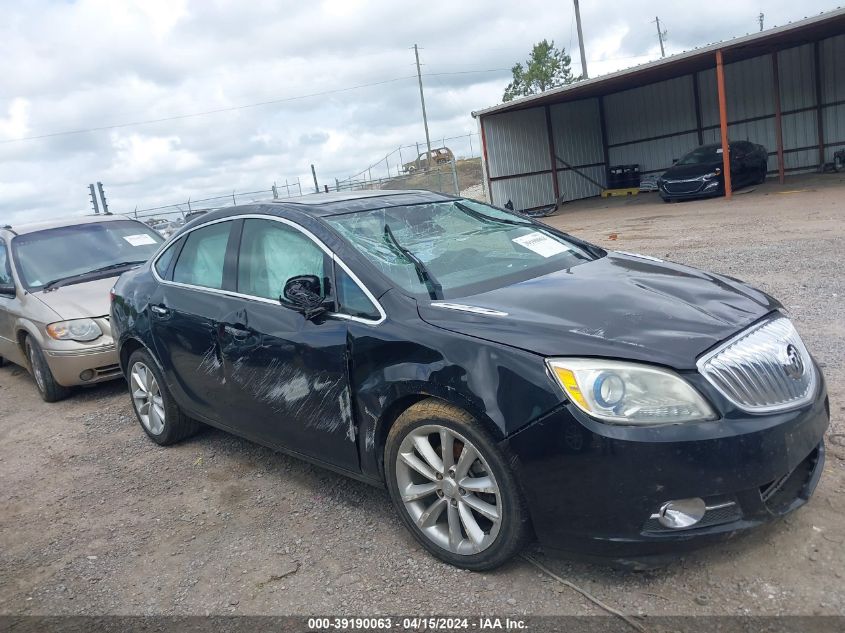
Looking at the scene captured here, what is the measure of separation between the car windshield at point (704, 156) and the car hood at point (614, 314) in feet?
61.9

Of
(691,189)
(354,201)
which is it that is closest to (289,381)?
(354,201)

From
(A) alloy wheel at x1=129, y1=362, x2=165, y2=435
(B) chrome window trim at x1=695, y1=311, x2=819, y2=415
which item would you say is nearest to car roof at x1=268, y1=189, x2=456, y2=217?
(A) alloy wheel at x1=129, y1=362, x2=165, y2=435

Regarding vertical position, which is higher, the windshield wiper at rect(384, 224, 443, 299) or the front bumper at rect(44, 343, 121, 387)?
the windshield wiper at rect(384, 224, 443, 299)

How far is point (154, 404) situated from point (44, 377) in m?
2.18

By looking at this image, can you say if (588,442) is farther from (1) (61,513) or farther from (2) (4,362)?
(2) (4,362)

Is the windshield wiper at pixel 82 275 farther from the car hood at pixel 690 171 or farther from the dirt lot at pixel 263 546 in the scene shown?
the car hood at pixel 690 171

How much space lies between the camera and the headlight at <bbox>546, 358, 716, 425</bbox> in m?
2.44

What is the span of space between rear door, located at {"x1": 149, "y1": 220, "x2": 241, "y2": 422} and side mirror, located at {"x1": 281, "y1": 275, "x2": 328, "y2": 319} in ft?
2.14

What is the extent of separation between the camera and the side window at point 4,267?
22.6ft

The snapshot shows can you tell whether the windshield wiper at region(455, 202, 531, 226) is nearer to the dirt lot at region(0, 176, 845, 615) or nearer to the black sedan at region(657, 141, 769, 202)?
the dirt lot at region(0, 176, 845, 615)

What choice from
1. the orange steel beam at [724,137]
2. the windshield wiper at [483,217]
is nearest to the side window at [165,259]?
the windshield wiper at [483,217]

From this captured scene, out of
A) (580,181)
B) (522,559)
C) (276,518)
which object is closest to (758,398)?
(522,559)

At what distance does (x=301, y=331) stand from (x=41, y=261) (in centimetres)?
481

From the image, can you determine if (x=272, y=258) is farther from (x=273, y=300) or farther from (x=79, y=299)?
(x=79, y=299)
